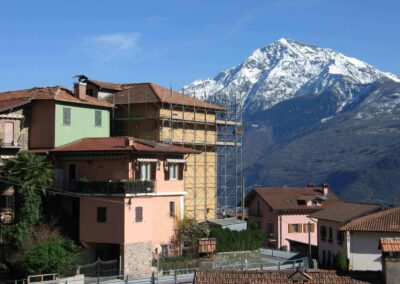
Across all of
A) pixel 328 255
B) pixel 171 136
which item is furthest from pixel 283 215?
A: pixel 171 136

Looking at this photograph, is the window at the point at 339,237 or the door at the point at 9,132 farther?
the window at the point at 339,237

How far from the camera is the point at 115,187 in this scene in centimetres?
5038

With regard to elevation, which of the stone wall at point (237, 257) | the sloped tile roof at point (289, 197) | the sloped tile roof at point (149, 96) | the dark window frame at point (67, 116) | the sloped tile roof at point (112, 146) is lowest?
the stone wall at point (237, 257)

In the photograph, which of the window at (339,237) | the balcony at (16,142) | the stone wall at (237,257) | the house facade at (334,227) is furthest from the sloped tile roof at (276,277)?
the window at (339,237)

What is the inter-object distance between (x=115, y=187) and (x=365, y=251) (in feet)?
69.9

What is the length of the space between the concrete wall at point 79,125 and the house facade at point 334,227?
72.9ft

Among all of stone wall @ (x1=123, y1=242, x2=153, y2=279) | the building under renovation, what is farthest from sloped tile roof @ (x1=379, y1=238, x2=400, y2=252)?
the building under renovation

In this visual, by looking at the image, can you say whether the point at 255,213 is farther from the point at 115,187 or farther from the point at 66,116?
the point at 115,187

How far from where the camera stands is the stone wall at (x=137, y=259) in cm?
4991

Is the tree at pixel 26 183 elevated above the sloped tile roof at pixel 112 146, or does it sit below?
below

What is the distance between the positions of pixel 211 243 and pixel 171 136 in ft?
81.8

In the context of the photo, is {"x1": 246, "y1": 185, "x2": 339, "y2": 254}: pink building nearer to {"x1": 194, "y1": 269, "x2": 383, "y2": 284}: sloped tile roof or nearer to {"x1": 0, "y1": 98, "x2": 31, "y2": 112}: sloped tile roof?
{"x1": 0, "y1": 98, "x2": 31, "y2": 112}: sloped tile roof

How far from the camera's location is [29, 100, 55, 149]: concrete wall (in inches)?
2203

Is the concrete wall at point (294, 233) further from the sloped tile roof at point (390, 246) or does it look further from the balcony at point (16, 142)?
the sloped tile roof at point (390, 246)
